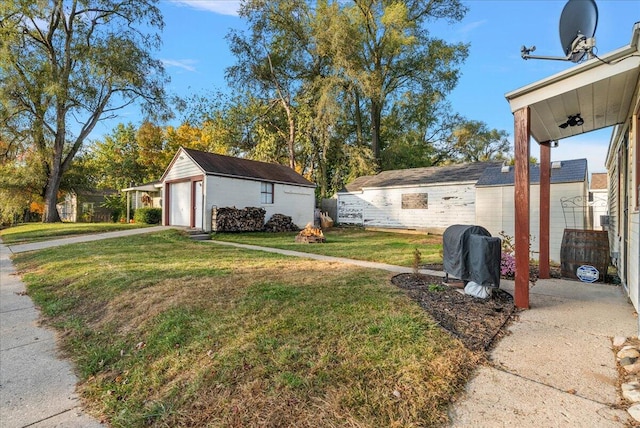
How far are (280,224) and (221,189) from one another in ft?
11.7

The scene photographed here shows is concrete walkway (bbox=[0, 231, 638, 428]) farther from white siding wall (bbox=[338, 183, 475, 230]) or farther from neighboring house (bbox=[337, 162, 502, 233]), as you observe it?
neighboring house (bbox=[337, 162, 502, 233])

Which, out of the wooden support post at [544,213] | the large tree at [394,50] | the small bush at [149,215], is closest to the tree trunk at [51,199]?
the small bush at [149,215]

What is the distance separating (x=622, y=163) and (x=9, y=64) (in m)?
26.0

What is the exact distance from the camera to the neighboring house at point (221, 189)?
1394 cm

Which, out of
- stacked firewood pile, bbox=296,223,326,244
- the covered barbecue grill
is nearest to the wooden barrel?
the covered barbecue grill

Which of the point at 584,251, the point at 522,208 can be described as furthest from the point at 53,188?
the point at 584,251

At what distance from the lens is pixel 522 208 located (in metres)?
3.89

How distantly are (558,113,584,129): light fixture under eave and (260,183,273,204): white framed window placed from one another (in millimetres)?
12745

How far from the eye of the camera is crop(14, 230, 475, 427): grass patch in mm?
2121

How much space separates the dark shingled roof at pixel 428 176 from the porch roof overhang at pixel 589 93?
9621 mm

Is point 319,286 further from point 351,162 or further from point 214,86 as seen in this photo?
point 214,86

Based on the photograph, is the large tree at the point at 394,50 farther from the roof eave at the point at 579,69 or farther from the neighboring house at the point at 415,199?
the roof eave at the point at 579,69

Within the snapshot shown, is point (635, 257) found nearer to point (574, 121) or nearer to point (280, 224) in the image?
point (574, 121)

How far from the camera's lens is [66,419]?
7.45 feet
